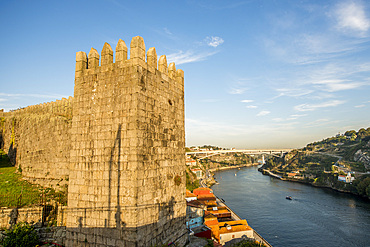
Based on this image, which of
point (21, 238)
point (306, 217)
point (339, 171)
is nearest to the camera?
point (21, 238)

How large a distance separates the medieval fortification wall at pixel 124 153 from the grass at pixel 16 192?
21.6 feet

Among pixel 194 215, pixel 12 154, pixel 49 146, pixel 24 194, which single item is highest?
pixel 49 146

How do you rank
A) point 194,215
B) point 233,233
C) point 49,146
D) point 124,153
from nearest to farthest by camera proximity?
1. point 124,153
2. point 49,146
3. point 194,215
4. point 233,233

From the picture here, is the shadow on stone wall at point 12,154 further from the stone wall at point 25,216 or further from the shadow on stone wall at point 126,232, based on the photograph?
the shadow on stone wall at point 126,232

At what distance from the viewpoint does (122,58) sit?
602cm

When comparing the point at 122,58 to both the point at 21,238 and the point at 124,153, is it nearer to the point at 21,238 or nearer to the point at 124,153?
the point at 124,153

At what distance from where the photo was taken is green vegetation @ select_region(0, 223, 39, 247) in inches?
293

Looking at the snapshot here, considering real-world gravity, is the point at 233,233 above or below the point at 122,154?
below

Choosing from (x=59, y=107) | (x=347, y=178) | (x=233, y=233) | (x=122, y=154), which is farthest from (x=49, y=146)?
(x=347, y=178)

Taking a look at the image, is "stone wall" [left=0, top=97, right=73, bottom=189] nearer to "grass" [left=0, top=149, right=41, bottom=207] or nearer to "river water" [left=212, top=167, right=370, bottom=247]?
"grass" [left=0, top=149, right=41, bottom=207]

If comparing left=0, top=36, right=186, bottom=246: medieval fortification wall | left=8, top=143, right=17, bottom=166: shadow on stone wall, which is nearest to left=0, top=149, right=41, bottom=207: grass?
left=8, top=143, right=17, bottom=166: shadow on stone wall

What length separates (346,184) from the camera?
214 ft

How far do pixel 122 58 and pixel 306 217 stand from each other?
47.8 metres

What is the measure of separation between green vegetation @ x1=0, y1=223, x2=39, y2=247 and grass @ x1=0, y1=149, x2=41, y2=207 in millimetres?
3049
